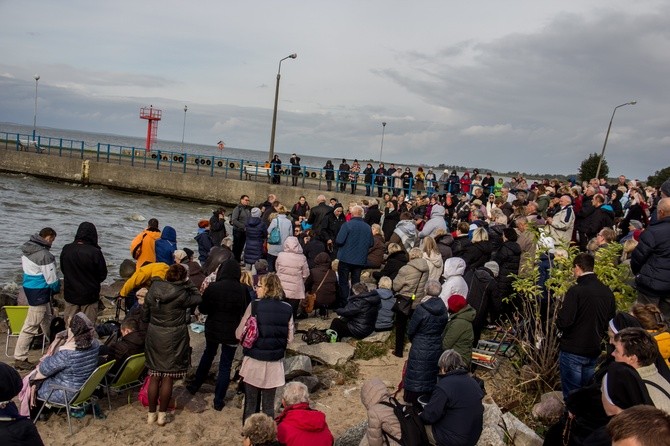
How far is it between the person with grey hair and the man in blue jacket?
5.09 m

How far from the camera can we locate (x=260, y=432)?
3.93m

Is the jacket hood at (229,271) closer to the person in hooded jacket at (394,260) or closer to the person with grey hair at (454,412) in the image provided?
the person with grey hair at (454,412)

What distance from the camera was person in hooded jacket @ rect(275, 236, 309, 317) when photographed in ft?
26.6

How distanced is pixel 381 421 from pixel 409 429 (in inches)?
9.3

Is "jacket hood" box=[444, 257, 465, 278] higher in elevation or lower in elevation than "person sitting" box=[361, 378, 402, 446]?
higher

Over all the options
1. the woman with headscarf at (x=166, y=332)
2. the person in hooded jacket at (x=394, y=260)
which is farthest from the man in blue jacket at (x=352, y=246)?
the woman with headscarf at (x=166, y=332)

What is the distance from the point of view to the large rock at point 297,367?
709cm

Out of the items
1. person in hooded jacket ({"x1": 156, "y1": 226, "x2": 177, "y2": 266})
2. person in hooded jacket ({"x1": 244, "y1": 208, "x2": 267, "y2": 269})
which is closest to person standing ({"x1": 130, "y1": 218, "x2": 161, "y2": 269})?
person in hooded jacket ({"x1": 156, "y1": 226, "x2": 177, "y2": 266})

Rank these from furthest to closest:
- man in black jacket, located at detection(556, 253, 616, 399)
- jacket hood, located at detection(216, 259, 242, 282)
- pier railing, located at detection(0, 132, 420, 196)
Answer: pier railing, located at detection(0, 132, 420, 196)
jacket hood, located at detection(216, 259, 242, 282)
man in black jacket, located at detection(556, 253, 616, 399)

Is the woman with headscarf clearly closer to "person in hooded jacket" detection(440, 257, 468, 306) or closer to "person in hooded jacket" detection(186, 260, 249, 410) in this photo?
"person in hooded jacket" detection(186, 260, 249, 410)

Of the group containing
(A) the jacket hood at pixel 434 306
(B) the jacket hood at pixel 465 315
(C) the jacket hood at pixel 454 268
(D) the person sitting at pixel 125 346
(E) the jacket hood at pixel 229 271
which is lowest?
(D) the person sitting at pixel 125 346

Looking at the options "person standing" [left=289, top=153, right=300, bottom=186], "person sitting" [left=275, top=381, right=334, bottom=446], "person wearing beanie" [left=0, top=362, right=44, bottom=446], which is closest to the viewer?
"person wearing beanie" [left=0, top=362, right=44, bottom=446]

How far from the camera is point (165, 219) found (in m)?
25.0

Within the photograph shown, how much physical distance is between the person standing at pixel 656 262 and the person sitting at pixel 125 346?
571 cm
